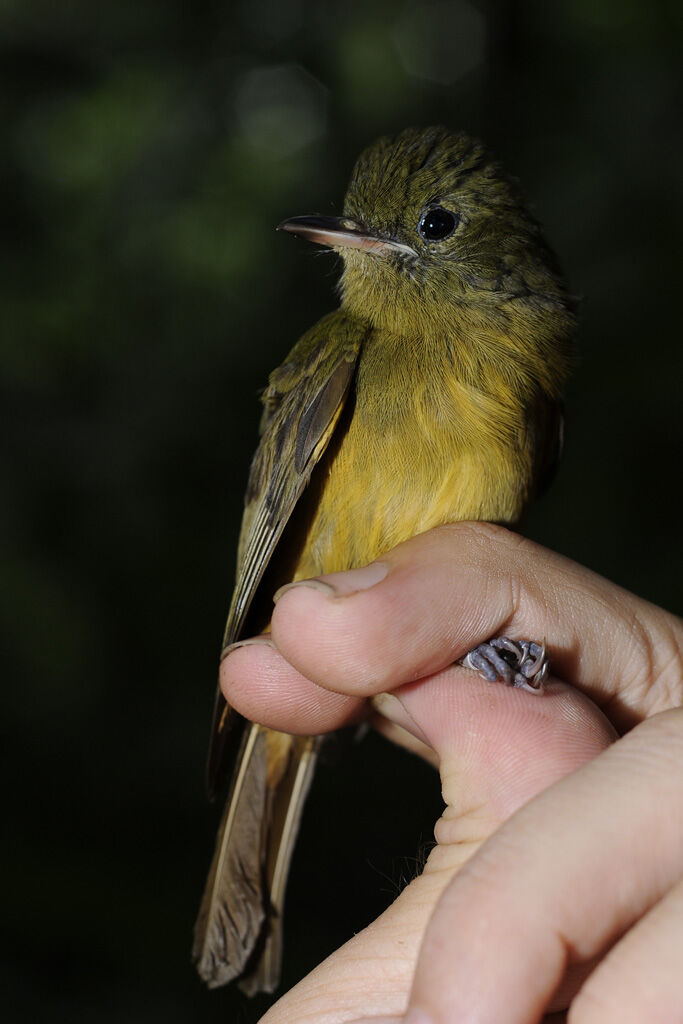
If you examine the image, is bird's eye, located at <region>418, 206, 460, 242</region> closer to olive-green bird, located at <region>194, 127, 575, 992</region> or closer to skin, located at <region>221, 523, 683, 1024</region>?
olive-green bird, located at <region>194, 127, 575, 992</region>

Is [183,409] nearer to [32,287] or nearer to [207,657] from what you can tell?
[32,287]

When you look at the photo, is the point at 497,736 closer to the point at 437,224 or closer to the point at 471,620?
the point at 471,620

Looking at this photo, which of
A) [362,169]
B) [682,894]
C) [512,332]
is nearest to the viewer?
[682,894]

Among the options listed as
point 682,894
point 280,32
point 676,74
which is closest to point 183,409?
point 280,32

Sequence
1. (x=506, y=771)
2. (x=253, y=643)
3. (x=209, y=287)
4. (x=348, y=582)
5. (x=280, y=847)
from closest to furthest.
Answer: (x=506, y=771) < (x=348, y=582) < (x=253, y=643) < (x=280, y=847) < (x=209, y=287)

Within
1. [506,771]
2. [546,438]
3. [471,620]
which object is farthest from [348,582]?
[546,438]

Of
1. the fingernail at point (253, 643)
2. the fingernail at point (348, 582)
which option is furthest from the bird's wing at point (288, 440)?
the fingernail at point (348, 582)

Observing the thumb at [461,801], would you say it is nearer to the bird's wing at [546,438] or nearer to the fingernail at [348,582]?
the fingernail at [348,582]
